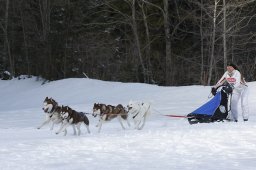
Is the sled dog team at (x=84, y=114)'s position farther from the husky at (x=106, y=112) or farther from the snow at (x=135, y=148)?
the snow at (x=135, y=148)

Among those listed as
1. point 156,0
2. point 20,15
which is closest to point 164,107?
point 156,0

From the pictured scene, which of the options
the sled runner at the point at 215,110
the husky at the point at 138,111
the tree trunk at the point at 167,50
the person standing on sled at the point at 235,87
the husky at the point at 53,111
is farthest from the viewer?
the tree trunk at the point at 167,50

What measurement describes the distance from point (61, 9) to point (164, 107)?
18116 mm

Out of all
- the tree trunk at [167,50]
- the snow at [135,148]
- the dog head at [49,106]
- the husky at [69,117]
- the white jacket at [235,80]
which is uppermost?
the tree trunk at [167,50]

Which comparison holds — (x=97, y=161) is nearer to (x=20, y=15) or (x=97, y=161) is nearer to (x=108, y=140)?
(x=108, y=140)

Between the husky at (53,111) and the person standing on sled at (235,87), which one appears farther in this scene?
the person standing on sled at (235,87)

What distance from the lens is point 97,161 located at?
7605 mm

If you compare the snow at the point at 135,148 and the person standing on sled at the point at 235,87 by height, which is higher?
the person standing on sled at the point at 235,87

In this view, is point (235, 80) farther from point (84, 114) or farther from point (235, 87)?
point (84, 114)

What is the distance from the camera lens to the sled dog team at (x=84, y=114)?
11109 millimetres

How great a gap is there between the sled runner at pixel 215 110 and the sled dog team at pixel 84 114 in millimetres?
1454

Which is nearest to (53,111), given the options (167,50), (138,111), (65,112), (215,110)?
(65,112)

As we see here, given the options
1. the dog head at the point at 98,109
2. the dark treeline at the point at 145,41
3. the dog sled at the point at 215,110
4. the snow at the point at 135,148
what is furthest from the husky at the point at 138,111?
the dark treeline at the point at 145,41

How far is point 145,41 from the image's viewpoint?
99.9 feet
